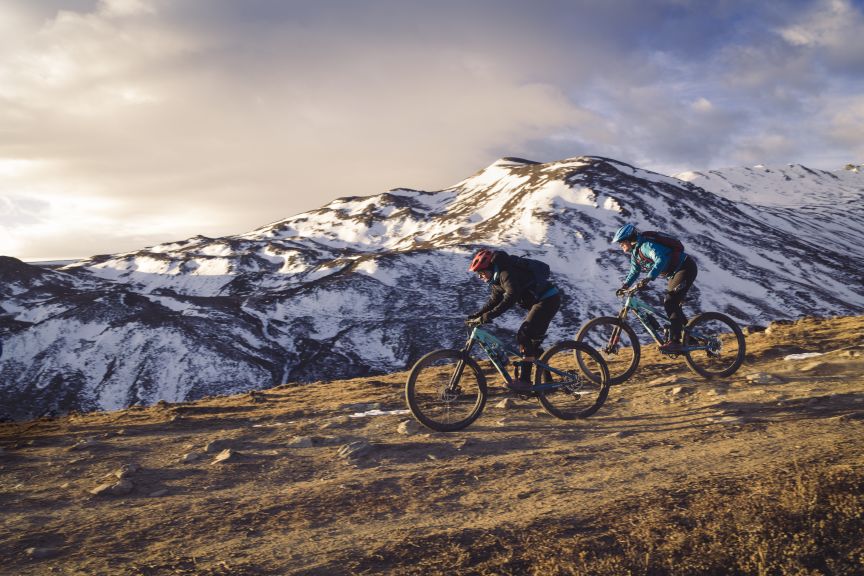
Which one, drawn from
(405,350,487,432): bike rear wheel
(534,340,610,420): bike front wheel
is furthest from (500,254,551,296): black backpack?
(405,350,487,432): bike rear wheel

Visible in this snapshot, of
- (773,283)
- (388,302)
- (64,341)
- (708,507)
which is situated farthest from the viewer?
(773,283)

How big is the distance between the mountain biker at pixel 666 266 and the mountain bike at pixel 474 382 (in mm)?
2430

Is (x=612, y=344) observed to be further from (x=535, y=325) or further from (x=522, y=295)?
(x=522, y=295)

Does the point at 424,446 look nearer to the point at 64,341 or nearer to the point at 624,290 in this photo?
the point at 624,290

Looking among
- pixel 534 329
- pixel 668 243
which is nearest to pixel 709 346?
pixel 668 243

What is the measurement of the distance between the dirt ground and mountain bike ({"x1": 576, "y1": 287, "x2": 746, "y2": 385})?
587mm

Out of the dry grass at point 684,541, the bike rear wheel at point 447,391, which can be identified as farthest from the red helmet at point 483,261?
the dry grass at point 684,541

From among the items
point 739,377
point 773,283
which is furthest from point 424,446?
point 773,283

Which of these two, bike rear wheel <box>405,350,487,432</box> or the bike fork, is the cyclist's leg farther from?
the bike fork

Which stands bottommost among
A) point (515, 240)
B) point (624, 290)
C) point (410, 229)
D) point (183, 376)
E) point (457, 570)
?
point (183, 376)

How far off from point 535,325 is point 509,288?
0.94 m

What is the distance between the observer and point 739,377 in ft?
36.2

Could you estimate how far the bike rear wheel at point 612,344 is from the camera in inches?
397

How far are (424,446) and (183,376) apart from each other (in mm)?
54524
